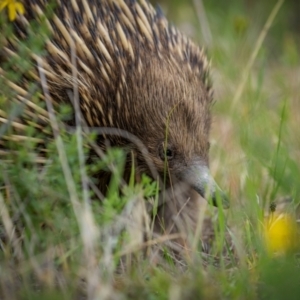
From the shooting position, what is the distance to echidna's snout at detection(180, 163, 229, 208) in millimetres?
2648

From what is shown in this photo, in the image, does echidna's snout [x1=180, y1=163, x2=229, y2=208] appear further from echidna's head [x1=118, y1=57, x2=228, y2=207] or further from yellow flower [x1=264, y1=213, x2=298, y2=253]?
yellow flower [x1=264, y1=213, x2=298, y2=253]

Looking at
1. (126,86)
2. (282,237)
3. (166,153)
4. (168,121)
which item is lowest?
(282,237)

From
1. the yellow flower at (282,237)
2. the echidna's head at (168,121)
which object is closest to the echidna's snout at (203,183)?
the echidna's head at (168,121)

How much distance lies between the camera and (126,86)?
Answer: 9.55ft

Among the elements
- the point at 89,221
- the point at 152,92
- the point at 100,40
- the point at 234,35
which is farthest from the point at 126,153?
the point at 234,35

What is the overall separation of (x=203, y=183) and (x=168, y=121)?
0.89ft

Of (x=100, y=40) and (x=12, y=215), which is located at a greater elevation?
(x=100, y=40)

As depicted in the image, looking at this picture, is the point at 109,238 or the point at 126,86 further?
the point at 126,86

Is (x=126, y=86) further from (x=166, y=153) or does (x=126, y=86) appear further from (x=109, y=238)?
(x=109, y=238)

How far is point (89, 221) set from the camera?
217cm

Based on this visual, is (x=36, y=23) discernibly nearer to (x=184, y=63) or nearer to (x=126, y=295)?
(x=184, y=63)

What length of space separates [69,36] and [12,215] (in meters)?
0.76

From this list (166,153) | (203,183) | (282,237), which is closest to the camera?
(282,237)

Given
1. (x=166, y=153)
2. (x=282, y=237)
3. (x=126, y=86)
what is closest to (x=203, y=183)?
(x=166, y=153)
